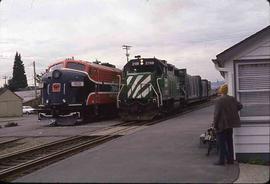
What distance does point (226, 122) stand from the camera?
417 inches

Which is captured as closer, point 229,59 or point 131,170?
point 131,170

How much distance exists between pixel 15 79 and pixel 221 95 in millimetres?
128236

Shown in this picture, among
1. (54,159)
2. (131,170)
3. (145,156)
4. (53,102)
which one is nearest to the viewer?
(131,170)

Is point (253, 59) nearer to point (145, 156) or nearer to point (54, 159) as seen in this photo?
point (145, 156)

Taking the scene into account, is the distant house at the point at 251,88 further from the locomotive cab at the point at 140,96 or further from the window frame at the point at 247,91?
the locomotive cab at the point at 140,96

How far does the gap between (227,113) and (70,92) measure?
17442 millimetres

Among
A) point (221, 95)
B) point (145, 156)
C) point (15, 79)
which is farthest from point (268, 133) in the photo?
point (15, 79)

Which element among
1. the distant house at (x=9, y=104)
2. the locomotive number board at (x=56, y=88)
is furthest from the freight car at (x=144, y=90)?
the distant house at (x=9, y=104)

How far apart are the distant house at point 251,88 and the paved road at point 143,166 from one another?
2.78 ft

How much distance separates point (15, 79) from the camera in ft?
441

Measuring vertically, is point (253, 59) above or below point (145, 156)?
above

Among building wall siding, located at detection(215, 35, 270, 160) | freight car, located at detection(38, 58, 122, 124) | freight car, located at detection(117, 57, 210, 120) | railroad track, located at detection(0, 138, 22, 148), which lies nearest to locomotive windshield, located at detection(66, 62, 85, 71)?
freight car, located at detection(38, 58, 122, 124)

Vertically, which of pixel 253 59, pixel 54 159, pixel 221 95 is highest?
pixel 253 59

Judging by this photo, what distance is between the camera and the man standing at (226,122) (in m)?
10.6
